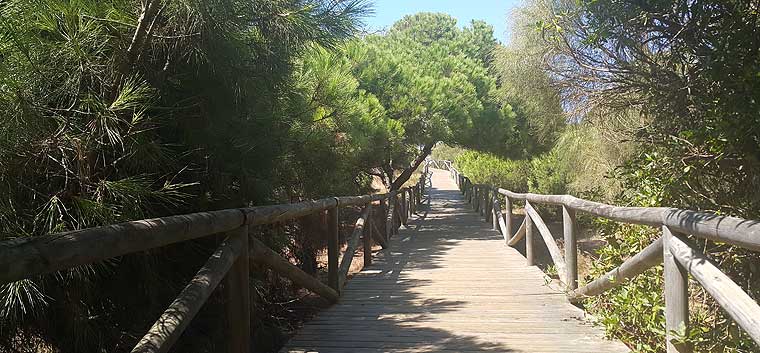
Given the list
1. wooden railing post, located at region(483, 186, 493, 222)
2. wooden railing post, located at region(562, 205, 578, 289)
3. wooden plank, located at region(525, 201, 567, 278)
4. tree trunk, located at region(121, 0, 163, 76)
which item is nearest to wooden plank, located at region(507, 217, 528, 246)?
wooden plank, located at region(525, 201, 567, 278)

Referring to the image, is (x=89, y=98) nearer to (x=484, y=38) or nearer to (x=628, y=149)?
(x=628, y=149)

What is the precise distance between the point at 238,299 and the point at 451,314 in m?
1.83

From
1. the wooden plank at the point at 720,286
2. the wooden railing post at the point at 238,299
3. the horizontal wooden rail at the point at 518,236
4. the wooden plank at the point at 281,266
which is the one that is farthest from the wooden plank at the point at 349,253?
the wooden plank at the point at 720,286

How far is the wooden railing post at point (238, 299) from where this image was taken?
262cm

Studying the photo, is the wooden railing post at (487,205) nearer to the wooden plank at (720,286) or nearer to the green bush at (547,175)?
the green bush at (547,175)

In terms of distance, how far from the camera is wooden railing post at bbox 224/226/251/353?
8.59 feet

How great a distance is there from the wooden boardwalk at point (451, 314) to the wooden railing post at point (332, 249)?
19cm

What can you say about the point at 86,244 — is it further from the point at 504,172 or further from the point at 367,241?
the point at 504,172

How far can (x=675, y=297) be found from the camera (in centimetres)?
251

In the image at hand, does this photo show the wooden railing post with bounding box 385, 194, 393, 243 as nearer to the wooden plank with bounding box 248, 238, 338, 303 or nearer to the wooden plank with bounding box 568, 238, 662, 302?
the wooden plank with bounding box 248, 238, 338, 303

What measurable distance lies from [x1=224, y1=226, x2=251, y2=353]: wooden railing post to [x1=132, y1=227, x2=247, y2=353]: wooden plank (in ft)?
0.23

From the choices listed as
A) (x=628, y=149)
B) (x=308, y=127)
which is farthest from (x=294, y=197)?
(x=628, y=149)

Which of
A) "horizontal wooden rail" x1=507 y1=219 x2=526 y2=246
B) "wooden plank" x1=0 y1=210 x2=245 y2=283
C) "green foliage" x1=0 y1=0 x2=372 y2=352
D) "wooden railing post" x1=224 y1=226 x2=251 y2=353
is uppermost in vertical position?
"green foliage" x1=0 y1=0 x2=372 y2=352

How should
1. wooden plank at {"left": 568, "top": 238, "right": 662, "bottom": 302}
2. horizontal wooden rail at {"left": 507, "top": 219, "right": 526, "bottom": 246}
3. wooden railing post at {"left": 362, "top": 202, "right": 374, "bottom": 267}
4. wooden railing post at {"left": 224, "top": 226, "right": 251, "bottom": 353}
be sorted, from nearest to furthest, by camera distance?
1. wooden railing post at {"left": 224, "top": 226, "right": 251, "bottom": 353}
2. wooden plank at {"left": 568, "top": 238, "right": 662, "bottom": 302}
3. wooden railing post at {"left": 362, "top": 202, "right": 374, "bottom": 267}
4. horizontal wooden rail at {"left": 507, "top": 219, "right": 526, "bottom": 246}
